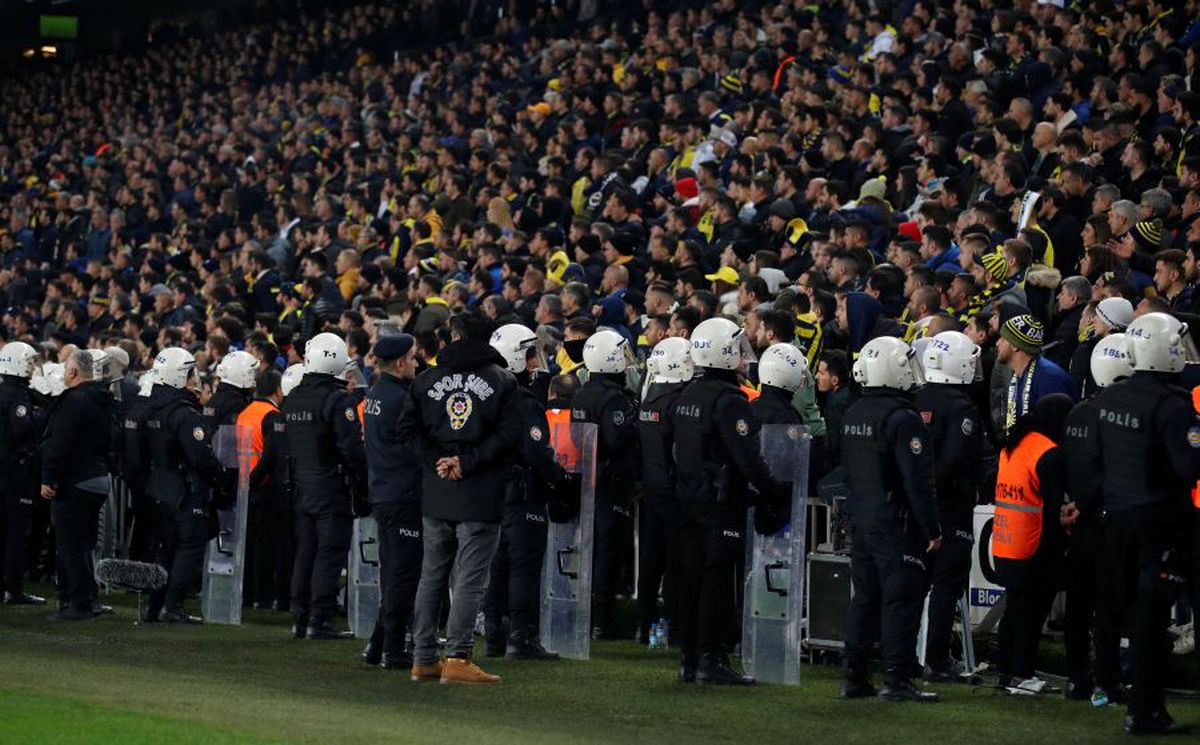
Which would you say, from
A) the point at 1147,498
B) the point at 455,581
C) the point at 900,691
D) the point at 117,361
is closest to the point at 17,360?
the point at 117,361

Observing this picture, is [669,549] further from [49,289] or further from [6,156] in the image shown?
[6,156]

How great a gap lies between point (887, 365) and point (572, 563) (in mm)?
2976

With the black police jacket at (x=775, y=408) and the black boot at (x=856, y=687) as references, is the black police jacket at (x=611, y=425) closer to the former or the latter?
the black police jacket at (x=775, y=408)

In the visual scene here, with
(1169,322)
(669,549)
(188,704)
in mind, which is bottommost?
(188,704)

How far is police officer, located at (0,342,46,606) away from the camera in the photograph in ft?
52.6

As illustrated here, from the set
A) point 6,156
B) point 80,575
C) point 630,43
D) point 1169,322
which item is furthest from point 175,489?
point 6,156

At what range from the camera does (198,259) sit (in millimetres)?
27016

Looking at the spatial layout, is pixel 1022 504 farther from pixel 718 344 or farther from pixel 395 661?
pixel 395 661

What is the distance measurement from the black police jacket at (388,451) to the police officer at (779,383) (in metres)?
2.24

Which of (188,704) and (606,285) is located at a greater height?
(606,285)

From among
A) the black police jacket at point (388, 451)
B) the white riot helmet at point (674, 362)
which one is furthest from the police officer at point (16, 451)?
the white riot helmet at point (674, 362)

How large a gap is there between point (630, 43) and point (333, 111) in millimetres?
6341

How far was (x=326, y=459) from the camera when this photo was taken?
13875mm

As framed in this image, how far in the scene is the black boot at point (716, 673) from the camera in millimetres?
11484
